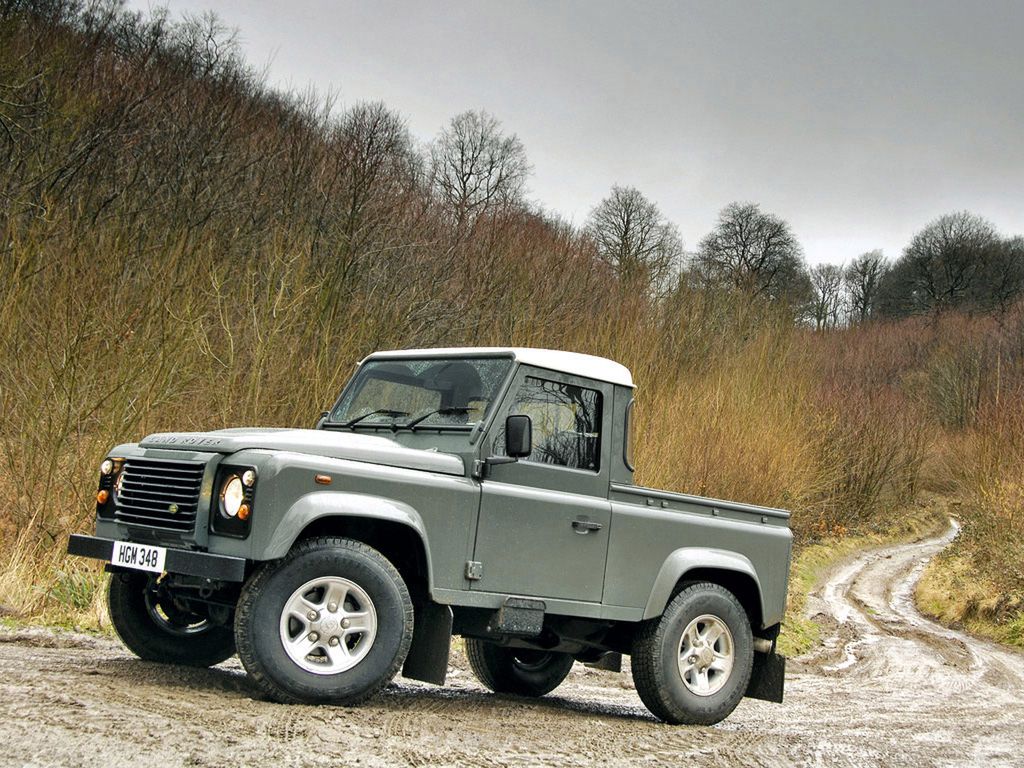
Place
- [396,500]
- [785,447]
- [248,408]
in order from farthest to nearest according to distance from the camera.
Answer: [785,447]
[248,408]
[396,500]

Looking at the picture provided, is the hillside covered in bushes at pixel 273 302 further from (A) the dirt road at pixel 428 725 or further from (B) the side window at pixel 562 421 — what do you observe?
(B) the side window at pixel 562 421

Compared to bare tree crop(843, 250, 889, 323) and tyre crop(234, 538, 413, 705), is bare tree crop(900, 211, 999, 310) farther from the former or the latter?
tyre crop(234, 538, 413, 705)

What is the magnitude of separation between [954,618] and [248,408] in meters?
14.8

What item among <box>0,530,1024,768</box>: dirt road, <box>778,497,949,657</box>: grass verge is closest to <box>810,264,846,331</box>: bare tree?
<box>778,497,949,657</box>: grass verge

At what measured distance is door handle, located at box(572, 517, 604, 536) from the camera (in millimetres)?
6508

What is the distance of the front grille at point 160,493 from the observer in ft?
17.9

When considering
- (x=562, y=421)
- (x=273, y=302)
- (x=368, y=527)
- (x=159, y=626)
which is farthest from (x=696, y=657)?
(x=273, y=302)

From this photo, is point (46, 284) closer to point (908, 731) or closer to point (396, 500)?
point (396, 500)

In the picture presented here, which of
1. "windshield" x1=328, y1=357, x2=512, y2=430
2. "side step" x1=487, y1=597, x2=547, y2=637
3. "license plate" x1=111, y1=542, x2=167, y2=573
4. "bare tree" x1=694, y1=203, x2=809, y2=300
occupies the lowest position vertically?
"side step" x1=487, y1=597, x2=547, y2=637

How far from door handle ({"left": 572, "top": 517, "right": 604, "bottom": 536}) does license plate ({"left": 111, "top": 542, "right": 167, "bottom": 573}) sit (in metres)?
2.29

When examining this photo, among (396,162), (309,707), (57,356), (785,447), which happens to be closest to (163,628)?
(309,707)

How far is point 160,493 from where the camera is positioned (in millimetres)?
5652

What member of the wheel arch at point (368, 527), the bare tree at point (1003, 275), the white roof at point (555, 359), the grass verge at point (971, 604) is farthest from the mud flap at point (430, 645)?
the bare tree at point (1003, 275)

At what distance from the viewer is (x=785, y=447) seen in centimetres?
2508
